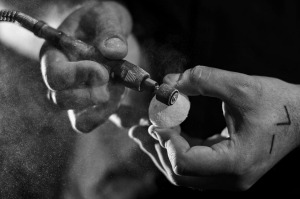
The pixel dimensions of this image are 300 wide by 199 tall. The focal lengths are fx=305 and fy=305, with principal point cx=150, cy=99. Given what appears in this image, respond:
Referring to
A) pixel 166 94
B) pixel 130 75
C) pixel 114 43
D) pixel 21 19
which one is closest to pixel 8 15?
pixel 21 19

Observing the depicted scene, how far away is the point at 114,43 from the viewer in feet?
3.74

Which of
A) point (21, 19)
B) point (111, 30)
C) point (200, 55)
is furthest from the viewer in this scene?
point (200, 55)

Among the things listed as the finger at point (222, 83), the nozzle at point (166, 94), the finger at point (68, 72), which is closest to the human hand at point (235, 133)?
the finger at point (222, 83)

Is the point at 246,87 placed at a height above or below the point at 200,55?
above

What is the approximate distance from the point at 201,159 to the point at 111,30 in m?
0.68

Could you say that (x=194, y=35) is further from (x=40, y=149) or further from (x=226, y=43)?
(x=40, y=149)

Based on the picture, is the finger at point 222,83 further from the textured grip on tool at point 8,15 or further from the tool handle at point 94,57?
the textured grip on tool at point 8,15

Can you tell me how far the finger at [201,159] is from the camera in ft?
3.40

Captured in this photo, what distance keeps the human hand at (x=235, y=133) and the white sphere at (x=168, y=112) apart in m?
0.05

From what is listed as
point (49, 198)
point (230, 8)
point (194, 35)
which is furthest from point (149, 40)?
point (49, 198)

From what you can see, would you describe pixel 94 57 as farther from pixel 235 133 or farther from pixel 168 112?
pixel 235 133

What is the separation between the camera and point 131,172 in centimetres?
166

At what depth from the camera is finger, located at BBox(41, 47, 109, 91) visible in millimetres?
1100

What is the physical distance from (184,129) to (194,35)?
55 centimetres
